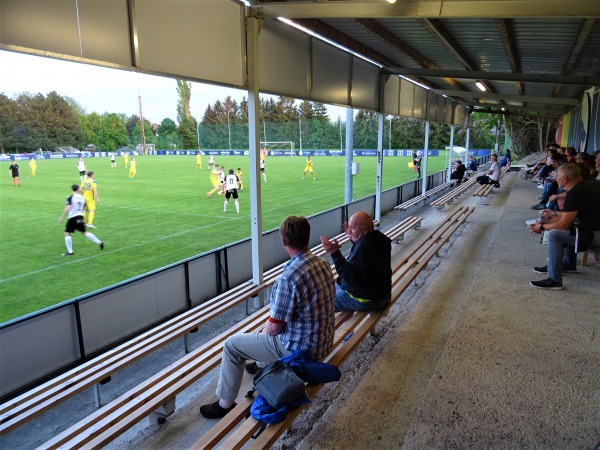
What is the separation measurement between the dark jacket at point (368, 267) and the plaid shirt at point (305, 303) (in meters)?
0.74

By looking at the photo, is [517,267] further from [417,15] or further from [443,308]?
[417,15]

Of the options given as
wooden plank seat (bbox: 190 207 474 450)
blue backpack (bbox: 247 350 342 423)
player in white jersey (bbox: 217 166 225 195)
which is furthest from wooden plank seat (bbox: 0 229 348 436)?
player in white jersey (bbox: 217 166 225 195)

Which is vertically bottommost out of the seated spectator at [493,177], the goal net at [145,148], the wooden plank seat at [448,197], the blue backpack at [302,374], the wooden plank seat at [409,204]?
the wooden plank seat at [409,204]

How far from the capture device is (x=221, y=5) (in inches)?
196

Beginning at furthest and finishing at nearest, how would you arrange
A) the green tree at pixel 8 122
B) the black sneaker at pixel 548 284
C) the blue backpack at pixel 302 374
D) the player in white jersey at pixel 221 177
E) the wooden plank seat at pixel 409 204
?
the green tree at pixel 8 122, the player in white jersey at pixel 221 177, the wooden plank seat at pixel 409 204, the black sneaker at pixel 548 284, the blue backpack at pixel 302 374

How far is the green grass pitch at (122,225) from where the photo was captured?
8.86 metres

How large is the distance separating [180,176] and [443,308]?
85.9 ft

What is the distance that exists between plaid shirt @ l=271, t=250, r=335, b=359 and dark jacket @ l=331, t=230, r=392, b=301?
0.74m

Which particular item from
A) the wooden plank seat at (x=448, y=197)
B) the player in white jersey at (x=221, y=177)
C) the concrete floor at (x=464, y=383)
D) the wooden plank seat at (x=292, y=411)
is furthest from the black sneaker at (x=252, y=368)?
the player in white jersey at (x=221, y=177)

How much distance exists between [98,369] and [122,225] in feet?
34.8

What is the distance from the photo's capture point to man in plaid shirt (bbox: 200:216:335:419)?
→ 2645mm

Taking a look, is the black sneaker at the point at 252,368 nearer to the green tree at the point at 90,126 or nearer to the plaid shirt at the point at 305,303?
the plaid shirt at the point at 305,303

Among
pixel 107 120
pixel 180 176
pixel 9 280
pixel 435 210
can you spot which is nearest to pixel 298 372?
pixel 9 280

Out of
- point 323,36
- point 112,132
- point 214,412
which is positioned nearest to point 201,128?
point 112,132
